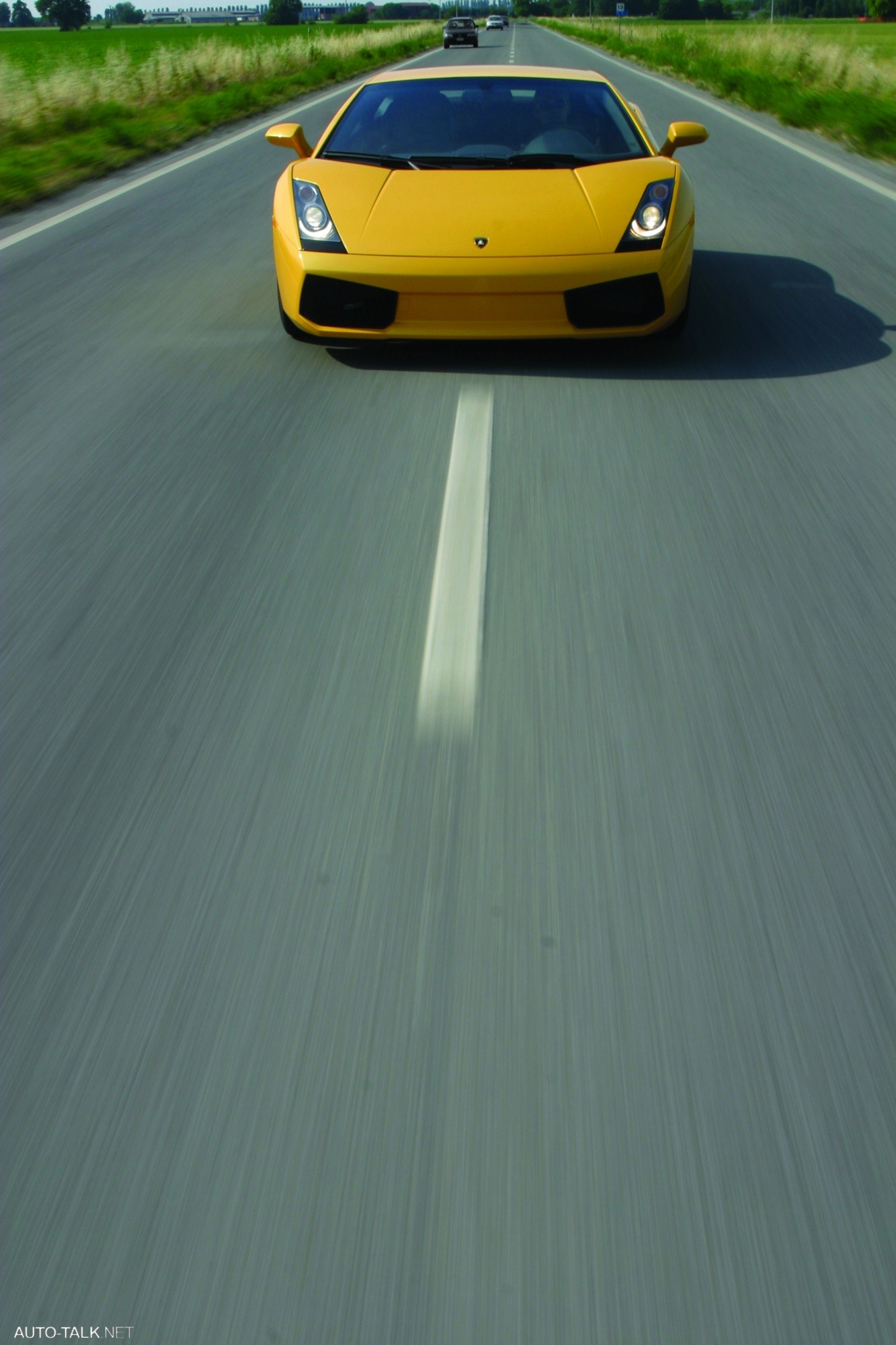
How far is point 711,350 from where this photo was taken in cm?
571

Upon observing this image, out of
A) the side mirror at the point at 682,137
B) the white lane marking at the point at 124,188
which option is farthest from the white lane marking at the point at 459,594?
the white lane marking at the point at 124,188

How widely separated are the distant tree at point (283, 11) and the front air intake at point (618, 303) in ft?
352

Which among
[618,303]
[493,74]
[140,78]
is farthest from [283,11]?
[618,303]

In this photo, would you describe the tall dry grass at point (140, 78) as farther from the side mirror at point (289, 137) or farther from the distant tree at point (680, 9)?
the distant tree at point (680, 9)

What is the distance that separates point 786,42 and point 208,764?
2974 cm

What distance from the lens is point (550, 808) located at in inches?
99.5

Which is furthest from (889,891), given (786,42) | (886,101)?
(786,42)

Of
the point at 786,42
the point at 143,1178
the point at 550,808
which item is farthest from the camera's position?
the point at 786,42

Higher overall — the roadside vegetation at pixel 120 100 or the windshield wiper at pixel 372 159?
the windshield wiper at pixel 372 159

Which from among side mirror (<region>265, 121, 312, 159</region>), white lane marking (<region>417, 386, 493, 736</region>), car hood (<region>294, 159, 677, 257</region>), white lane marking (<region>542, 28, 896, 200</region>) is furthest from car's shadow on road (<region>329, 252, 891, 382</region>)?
white lane marking (<region>542, 28, 896, 200</region>)

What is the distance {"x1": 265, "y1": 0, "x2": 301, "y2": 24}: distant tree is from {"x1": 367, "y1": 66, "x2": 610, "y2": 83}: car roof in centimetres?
10506

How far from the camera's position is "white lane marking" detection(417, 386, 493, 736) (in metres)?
2.89

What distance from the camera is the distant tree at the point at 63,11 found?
105500 mm

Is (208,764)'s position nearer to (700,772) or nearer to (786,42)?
(700,772)
